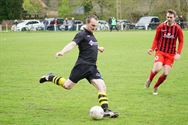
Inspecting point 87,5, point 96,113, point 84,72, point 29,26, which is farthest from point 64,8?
point 96,113

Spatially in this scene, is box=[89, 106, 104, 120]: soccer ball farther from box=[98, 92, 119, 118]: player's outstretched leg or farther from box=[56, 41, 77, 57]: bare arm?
box=[56, 41, 77, 57]: bare arm

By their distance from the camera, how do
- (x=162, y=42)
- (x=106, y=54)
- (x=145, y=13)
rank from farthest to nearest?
1. (x=145, y=13)
2. (x=106, y=54)
3. (x=162, y=42)

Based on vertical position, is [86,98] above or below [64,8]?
above

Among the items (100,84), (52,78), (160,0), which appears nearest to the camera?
(100,84)

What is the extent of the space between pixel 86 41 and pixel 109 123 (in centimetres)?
183

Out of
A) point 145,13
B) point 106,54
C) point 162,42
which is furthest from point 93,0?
point 162,42

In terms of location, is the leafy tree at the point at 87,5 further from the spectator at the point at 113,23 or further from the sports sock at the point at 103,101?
the sports sock at the point at 103,101

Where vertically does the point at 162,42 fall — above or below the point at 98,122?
above

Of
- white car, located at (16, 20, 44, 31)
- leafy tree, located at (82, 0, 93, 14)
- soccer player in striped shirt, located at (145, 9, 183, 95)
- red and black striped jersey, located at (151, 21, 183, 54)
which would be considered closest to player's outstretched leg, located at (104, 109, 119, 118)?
Answer: soccer player in striped shirt, located at (145, 9, 183, 95)

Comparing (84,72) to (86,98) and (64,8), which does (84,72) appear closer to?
(86,98)

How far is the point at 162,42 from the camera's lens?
12.5m

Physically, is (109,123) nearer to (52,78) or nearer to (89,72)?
(89,72)

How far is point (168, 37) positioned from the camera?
1241 centimetres

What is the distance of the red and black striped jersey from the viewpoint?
1230 cm
